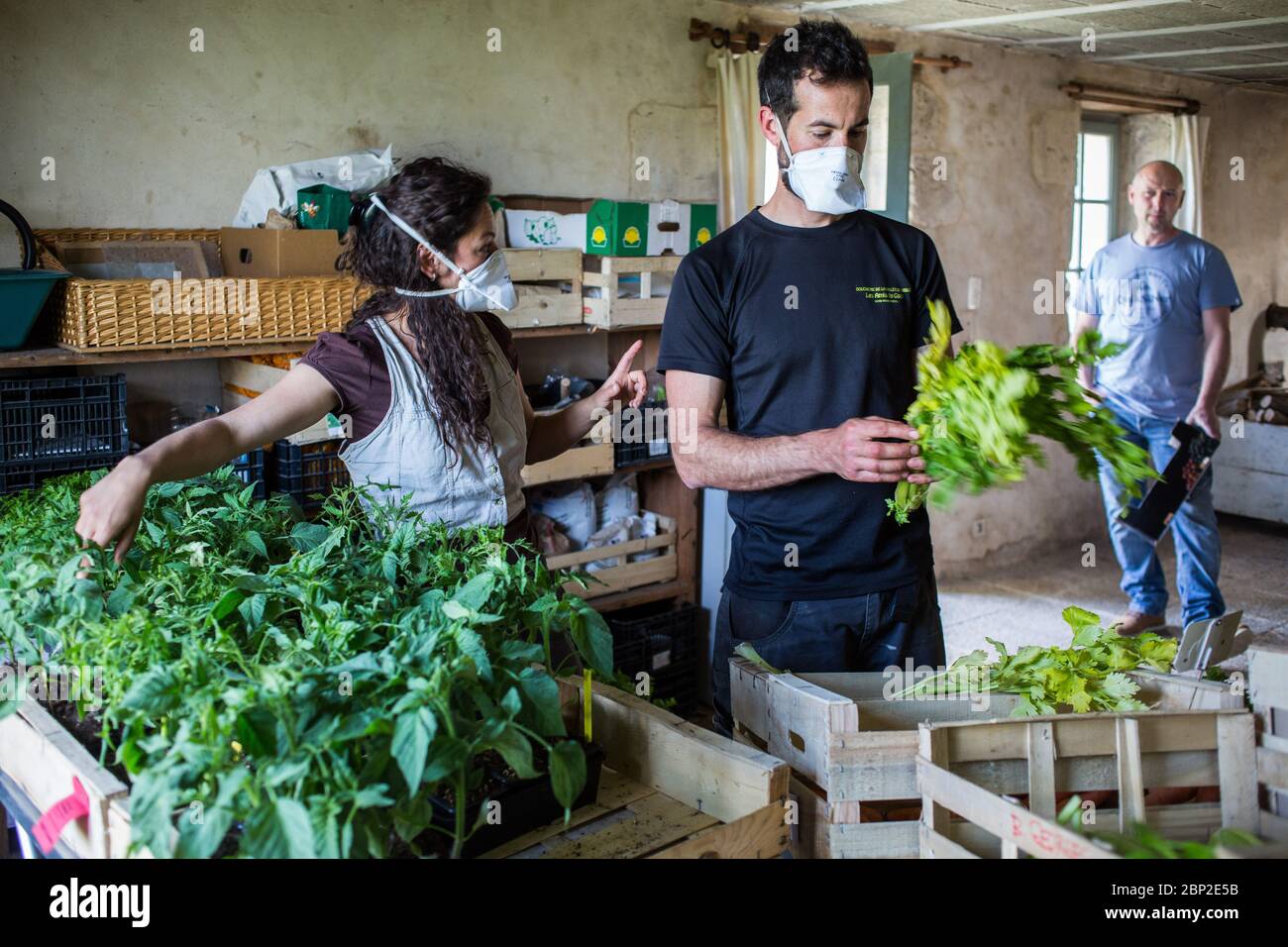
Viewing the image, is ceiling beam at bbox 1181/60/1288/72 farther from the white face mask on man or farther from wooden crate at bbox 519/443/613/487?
the white face mask on man

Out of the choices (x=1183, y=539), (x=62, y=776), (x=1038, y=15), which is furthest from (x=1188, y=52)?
(x=62, y=776)

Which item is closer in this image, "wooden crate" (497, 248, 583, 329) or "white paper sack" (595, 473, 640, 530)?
"wooden crate" (497, 248, 583, 329)

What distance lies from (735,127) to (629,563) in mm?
1828

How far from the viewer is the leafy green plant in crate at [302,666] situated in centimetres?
117

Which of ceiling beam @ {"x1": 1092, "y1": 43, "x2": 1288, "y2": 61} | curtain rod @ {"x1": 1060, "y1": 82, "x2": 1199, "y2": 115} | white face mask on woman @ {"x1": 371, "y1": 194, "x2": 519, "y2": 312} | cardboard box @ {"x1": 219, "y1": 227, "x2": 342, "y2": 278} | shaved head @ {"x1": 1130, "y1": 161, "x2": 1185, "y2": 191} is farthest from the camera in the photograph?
curtain rod @ {"x1": 1060, "y1": 82, "x2": 1199, "y2": 115}

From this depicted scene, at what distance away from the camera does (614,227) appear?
13.0 feet

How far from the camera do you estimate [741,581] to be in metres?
2.28

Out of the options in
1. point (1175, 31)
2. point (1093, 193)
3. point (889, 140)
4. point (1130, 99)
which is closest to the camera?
point (889, 140)

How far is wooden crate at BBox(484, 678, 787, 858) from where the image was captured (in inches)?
56.9

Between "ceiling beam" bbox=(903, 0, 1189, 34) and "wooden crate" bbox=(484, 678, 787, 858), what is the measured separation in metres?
4.17

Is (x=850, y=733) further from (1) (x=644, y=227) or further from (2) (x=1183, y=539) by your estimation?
(2) (x=1183, y=539)

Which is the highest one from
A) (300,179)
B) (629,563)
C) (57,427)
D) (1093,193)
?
(1093,193)

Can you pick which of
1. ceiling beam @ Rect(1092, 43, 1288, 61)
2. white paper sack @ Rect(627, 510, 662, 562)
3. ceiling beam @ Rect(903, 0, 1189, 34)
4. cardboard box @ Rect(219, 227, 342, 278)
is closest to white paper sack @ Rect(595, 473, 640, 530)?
white paper sack @ Rect(627, 510, 662, 562)
